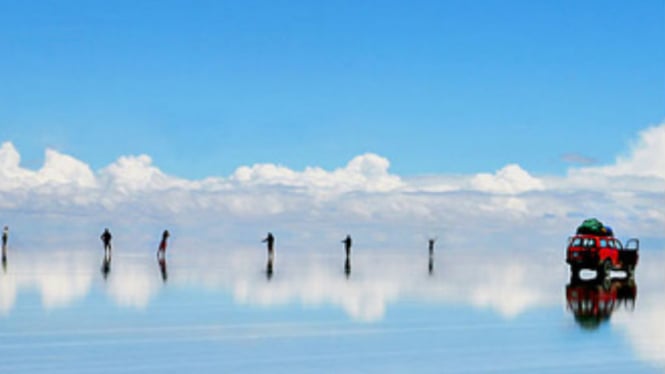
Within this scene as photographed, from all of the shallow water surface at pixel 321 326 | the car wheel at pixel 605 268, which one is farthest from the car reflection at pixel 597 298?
the car wheel at pixel 605 268

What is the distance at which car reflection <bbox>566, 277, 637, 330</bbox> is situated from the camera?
27938 millimetres

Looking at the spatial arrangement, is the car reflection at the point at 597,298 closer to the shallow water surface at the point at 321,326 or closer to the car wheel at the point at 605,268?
the shallow water surface at the point at 321,326

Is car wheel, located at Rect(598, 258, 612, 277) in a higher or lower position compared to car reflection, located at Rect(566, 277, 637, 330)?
higher

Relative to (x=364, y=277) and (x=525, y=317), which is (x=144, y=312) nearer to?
(x=525, y=317)

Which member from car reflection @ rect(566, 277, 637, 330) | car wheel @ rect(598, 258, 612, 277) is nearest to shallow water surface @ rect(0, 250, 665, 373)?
car reflection @ rect(566, 277, 637, 330)


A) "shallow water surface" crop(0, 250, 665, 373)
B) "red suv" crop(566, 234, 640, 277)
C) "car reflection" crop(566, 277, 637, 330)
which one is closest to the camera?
"shallow water surface" crop(0, 250, 665, 373)

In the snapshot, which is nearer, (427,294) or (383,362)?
(383,362)

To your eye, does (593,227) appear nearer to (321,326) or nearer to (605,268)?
(605,268)

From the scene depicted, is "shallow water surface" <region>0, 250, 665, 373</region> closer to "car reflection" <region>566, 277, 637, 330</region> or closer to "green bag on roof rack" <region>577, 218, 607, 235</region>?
"car reflection" <region>566, 277, 637, 330</region>

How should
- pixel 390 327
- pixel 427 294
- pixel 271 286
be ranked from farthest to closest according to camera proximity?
pixel 271 286 → pixel 427 294 → pixel 390 327

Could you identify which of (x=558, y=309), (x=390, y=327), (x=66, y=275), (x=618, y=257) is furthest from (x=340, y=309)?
(x=618, y=257)

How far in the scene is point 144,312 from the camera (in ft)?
89.4

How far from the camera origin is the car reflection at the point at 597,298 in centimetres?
2794

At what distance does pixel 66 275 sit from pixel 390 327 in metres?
23.7
